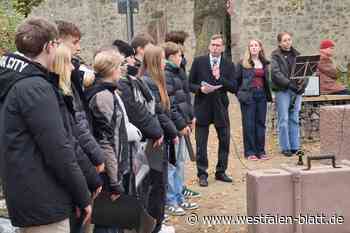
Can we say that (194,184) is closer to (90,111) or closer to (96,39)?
(90,111)

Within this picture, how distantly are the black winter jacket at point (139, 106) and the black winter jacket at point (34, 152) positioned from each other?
1782 millimetres

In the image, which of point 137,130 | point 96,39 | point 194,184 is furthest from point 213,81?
point 96,39

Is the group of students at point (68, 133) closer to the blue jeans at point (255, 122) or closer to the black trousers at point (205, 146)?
the black trousers at point (205, 146)

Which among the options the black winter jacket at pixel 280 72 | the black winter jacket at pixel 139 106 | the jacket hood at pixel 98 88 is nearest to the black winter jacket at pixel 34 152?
the jacket hood at pixel 98 88

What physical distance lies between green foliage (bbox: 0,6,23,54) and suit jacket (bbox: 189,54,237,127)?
2373mm

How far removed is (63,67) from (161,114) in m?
2.21

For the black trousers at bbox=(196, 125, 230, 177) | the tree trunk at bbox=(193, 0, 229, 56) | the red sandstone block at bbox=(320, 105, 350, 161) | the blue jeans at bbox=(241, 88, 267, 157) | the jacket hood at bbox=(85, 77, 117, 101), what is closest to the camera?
the jacket hood at bbox=(85, 77, 117, 101)

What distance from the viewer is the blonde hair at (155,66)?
6027mm

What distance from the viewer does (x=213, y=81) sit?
840 centimetres

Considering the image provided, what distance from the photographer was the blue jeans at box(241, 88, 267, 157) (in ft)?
32.3

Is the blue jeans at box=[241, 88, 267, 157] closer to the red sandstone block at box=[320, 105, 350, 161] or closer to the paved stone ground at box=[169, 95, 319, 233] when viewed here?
the paved stone ground at box=[169, 95, 319, 233]

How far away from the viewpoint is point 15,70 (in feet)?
11.9

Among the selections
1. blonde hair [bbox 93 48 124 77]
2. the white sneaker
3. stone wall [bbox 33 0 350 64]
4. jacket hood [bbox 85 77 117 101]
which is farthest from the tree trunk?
jacket hood [bbox 85 77 117 101]

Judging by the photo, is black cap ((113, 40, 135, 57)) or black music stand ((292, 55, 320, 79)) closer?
black cap ((113, 40, 135, 57))
